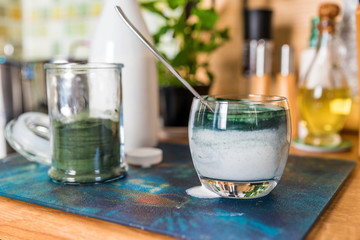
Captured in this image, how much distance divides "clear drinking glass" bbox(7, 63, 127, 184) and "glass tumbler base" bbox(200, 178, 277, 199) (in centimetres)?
16

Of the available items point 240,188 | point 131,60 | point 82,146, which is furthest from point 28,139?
point 240,188

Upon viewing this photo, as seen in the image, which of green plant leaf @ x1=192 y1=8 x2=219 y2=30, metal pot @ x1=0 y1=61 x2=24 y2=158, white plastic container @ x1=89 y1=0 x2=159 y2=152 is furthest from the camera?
metal pot @ x1=0 y1=61 x2=24 y2=158

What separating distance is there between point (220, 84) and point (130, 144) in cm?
52

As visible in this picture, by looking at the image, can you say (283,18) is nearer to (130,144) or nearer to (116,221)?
(130,144)

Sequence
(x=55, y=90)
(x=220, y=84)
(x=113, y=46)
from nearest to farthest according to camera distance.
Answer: (x=55, y=90) < (x=113, y=46) < (x=220, y=84)

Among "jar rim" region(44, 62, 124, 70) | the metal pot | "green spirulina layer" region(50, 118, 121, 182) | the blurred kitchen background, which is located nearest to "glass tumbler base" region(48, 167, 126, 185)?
"green spirulina layer" region(50, 118, 121, 182)

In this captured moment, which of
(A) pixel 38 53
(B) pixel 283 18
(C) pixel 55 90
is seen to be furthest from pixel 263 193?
(A) pixel 38 53

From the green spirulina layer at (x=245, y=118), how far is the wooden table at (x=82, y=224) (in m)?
0.12

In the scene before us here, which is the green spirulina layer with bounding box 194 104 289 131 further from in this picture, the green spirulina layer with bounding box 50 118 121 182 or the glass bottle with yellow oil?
the glass bottle with yellow oil

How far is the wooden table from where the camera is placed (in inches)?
13.8

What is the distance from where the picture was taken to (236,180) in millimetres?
401

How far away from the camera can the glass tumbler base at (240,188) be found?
1.33ft

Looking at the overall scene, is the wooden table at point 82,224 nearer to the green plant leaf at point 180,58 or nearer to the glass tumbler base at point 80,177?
the glass tumbler base at point 80,177

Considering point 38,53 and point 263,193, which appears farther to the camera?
point 38,53
